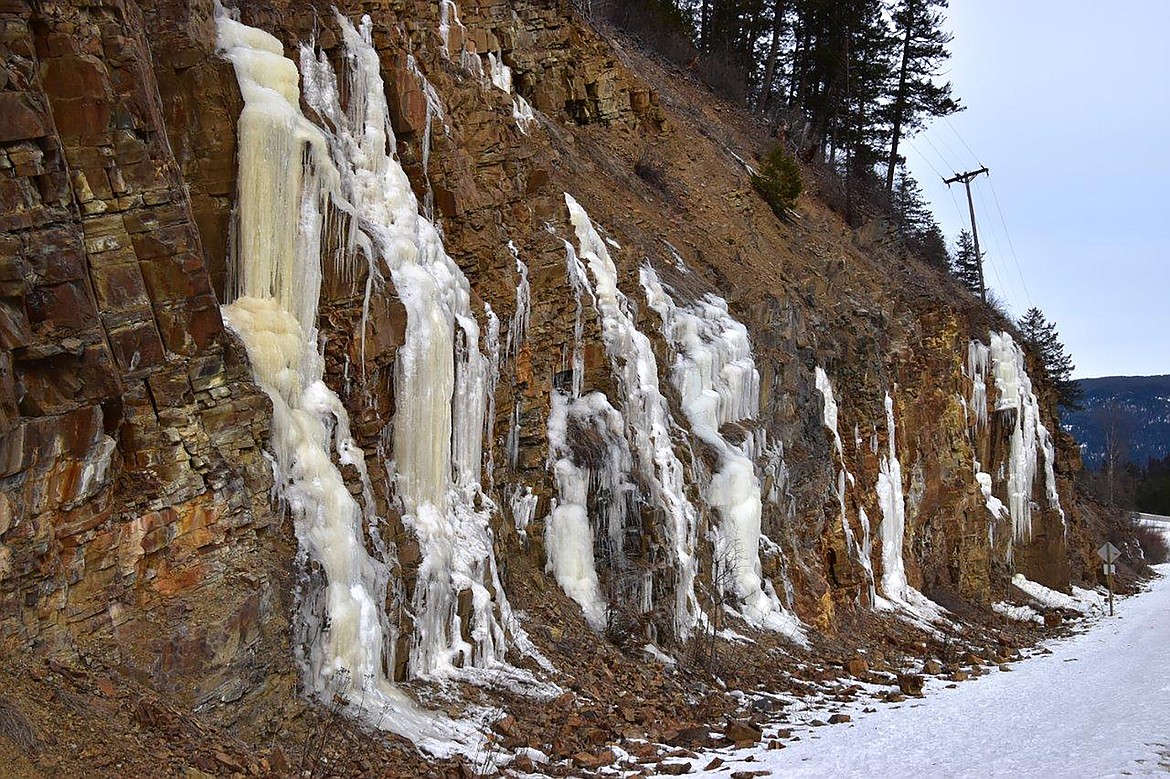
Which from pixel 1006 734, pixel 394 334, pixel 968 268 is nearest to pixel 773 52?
pixel 968 268

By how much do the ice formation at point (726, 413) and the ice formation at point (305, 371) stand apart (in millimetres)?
8045

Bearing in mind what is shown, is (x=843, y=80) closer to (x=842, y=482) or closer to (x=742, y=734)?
(x=842, y=482)

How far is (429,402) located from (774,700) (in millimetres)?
6121

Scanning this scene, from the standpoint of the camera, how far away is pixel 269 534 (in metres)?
10.6

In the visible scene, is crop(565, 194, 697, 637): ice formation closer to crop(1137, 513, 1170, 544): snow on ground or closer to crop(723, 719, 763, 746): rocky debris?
crop(723, 719, 763, 746): rocky debris

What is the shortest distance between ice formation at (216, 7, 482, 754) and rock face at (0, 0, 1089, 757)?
0.28m

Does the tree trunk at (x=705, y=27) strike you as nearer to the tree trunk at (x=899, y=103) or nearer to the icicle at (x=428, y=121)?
the tree trunk at (x=899, y=103)

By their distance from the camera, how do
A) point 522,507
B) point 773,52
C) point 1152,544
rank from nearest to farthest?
point 522,507, point 773,52, point 1152,544

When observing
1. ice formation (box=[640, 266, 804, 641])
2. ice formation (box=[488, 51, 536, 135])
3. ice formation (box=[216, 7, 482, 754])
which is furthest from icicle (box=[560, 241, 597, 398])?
ice formation (box=[216, 7, 482, 754])

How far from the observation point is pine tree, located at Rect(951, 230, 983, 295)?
140ft

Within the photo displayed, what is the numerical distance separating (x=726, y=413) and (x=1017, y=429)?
16869mm

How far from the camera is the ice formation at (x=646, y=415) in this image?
56.5 ft

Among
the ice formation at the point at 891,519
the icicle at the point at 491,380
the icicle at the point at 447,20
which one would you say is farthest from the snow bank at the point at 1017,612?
the icicle at the point at 447,20

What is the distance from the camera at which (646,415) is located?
1795cm
